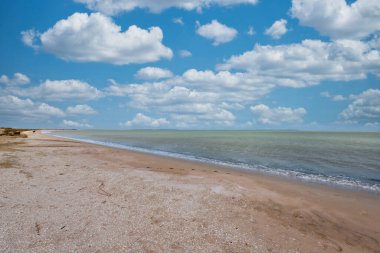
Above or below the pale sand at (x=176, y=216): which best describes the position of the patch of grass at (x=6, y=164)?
above

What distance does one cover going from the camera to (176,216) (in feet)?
30.6

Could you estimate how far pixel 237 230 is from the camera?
8.35m

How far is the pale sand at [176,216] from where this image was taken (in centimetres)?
741

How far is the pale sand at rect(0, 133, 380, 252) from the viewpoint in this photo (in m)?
7.41

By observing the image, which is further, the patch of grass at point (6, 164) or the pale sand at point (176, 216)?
the patch of grass at point (6, 164)

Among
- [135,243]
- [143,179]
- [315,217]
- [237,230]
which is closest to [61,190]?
[143,179]

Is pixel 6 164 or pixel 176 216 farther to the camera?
pixel 6 164

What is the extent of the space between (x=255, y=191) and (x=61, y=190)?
27.8ft

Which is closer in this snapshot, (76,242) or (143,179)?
(76,242)

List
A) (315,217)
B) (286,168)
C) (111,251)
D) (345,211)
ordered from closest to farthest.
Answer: (111,251) → (315,217) → (345,211) → (286,168)

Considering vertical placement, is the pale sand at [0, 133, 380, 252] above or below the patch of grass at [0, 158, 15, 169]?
below

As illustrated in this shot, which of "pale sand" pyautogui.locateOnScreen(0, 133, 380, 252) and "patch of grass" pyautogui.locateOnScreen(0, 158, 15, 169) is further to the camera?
"patch of grass" pyautogui.locateOnScreen(0, 158, 15, 169)

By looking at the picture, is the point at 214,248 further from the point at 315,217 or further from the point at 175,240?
the point at 315,217

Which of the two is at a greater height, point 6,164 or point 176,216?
point 6,164
